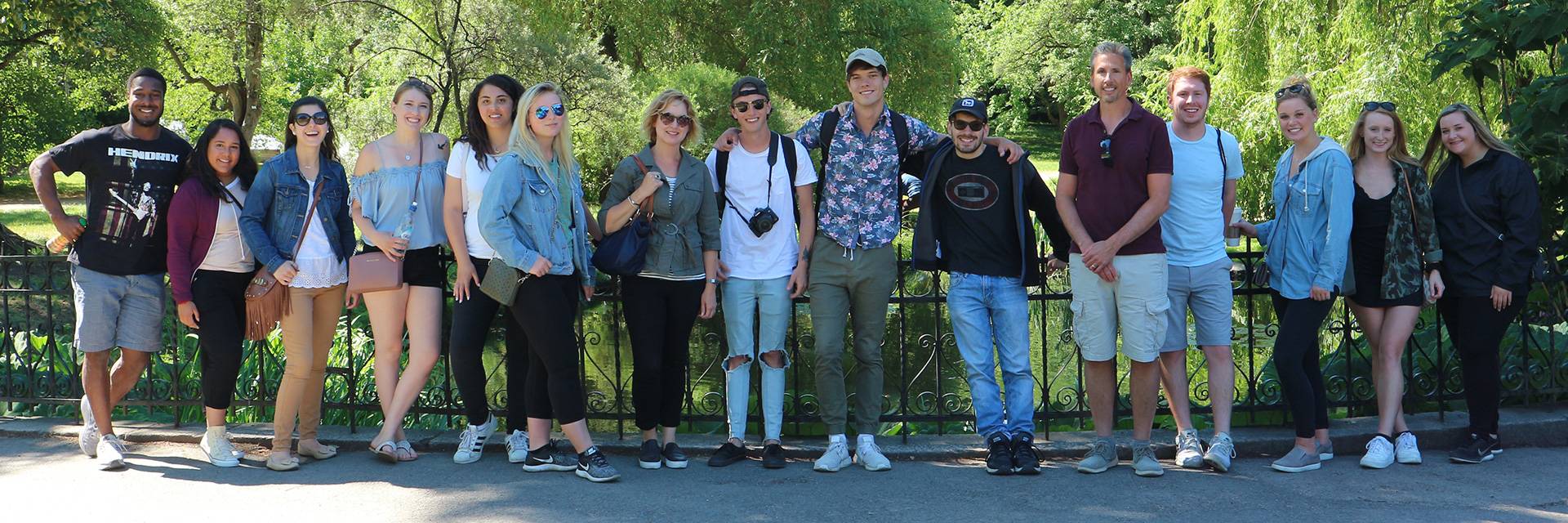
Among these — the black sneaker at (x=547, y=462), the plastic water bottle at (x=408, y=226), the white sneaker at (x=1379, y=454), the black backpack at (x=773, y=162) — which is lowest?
the black sneaker at (x=547, y=462)

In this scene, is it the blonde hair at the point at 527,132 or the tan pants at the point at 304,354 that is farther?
the tan pants at the point at 304,354

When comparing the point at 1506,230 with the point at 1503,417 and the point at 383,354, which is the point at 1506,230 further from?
the point at 383,354

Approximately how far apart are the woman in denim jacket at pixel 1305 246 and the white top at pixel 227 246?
187 inches

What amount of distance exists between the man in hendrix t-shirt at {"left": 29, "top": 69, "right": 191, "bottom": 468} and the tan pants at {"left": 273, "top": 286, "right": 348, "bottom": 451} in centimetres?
75

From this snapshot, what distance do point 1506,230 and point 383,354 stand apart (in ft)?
17.3

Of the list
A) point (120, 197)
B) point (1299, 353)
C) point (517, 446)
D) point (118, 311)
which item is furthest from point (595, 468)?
point (1299, 353)

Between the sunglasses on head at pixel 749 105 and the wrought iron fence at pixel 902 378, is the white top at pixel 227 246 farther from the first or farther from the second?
the sunglasses on head at pixel 749 105

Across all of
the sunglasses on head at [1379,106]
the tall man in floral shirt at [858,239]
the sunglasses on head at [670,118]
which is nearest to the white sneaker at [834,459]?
the tall man in floral shirt at [858,239]

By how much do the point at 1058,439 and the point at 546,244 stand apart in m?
2.70

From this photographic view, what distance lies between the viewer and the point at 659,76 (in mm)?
15594

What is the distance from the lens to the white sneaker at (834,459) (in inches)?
213

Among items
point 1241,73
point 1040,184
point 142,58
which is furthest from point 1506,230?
point 142,58

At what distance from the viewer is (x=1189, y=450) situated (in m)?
5.39

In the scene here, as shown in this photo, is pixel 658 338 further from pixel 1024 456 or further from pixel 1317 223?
pixel 1317 223
